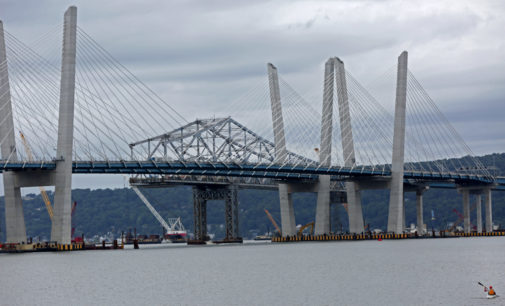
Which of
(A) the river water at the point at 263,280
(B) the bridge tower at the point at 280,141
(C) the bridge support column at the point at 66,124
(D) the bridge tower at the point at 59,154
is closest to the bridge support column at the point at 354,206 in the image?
(B) the bridge tower at the point at 280,141

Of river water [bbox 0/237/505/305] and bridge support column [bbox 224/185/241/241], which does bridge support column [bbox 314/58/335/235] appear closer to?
bridge support column [bbox 224/185/241/241]

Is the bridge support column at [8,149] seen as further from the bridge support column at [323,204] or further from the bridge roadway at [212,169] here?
the bridge support column at [323,204]

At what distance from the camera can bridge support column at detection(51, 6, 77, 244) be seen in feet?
292

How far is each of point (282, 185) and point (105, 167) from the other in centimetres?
3592

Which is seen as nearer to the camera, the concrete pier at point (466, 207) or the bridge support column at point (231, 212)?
the bridge support column at point (231, 212)

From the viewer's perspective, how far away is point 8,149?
298 ft

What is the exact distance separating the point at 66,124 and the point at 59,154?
3.42 metres

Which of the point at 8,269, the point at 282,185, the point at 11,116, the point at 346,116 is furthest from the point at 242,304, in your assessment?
the point at 282,185

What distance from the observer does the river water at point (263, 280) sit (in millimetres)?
48312

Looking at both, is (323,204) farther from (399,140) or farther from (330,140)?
(399,140)

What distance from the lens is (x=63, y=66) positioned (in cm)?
9000

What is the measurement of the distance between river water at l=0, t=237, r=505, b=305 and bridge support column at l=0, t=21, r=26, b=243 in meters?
8.20

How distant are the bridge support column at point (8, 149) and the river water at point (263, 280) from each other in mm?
8198

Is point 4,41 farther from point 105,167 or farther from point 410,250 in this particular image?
point 410,250
